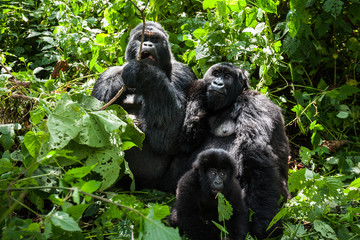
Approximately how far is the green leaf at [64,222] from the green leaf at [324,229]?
171 centimetres

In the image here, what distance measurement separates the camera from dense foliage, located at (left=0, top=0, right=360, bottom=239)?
2928mm

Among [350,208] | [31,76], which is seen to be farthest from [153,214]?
[31,76]

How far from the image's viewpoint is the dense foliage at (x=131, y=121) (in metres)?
2.93

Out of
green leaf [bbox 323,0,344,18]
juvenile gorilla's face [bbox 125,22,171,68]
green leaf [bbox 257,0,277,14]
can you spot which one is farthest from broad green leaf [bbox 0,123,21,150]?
green leaf [bbox 323,0,344,18]

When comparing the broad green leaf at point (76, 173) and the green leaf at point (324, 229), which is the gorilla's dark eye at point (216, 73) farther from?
the broad green leaf at point (76, 173)

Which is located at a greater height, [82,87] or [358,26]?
[358,26]

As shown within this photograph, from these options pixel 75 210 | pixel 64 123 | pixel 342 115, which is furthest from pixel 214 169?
pixel 342 115

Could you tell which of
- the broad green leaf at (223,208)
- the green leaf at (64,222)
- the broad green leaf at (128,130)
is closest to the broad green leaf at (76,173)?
the green leaf at (64,222)

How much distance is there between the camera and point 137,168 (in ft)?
13.7

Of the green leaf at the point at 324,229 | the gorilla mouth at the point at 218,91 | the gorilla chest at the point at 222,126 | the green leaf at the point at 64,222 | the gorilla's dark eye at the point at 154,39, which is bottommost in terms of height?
the green leaf at the point at 324,229

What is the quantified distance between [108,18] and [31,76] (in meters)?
1.32

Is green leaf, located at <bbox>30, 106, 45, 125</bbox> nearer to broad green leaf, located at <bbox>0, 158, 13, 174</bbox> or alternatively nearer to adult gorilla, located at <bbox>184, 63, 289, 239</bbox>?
broad green leaf, located at <bbox>0, 158, 13, 174</bbox>

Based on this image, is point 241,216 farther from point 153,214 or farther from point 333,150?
point 333,150

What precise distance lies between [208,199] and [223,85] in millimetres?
1173
